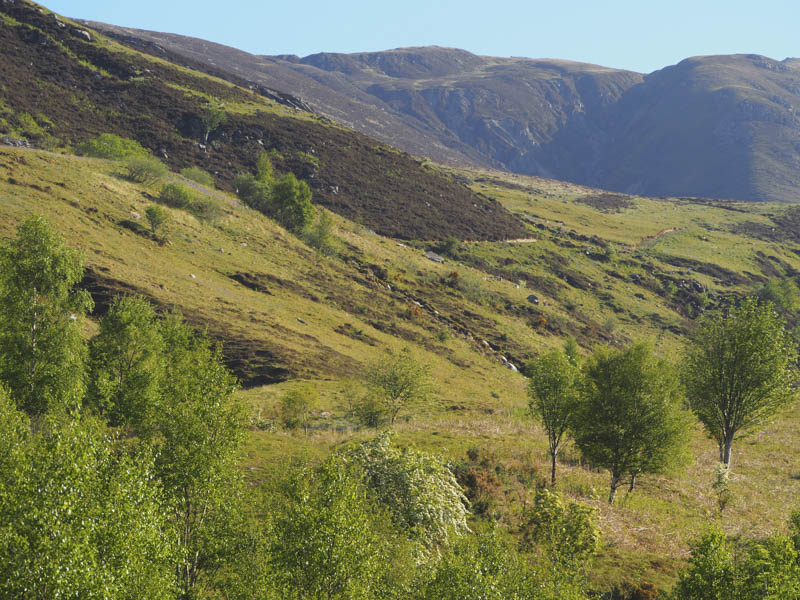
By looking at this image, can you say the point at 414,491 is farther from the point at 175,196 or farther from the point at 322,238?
the point at 322,238

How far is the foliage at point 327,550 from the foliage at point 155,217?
68.1 metres

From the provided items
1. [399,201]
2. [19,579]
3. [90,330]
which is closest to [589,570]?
[19,579]

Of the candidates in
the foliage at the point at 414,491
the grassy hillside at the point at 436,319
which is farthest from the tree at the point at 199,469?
the grassy hillside at the point at 436,319

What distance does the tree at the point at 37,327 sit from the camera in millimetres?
30984

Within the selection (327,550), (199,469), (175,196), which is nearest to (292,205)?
(175,196)

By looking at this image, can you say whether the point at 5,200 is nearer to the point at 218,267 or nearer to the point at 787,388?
the point at 218,267

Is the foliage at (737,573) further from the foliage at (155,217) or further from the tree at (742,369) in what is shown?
the foliage at (155,217)

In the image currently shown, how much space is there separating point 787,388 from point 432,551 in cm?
3021

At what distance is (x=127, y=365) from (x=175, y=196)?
59479 millimetres

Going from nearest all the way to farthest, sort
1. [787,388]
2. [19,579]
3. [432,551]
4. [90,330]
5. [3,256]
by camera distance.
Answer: [19,579] → [432,551] → [3,256] → [787,388] → [90,330]

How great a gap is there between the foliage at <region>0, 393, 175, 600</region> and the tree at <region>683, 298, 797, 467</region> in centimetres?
3764

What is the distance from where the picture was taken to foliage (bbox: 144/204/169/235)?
75188 millimetres

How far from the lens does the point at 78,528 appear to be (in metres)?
15.0

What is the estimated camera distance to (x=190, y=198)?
89062 millimetres
